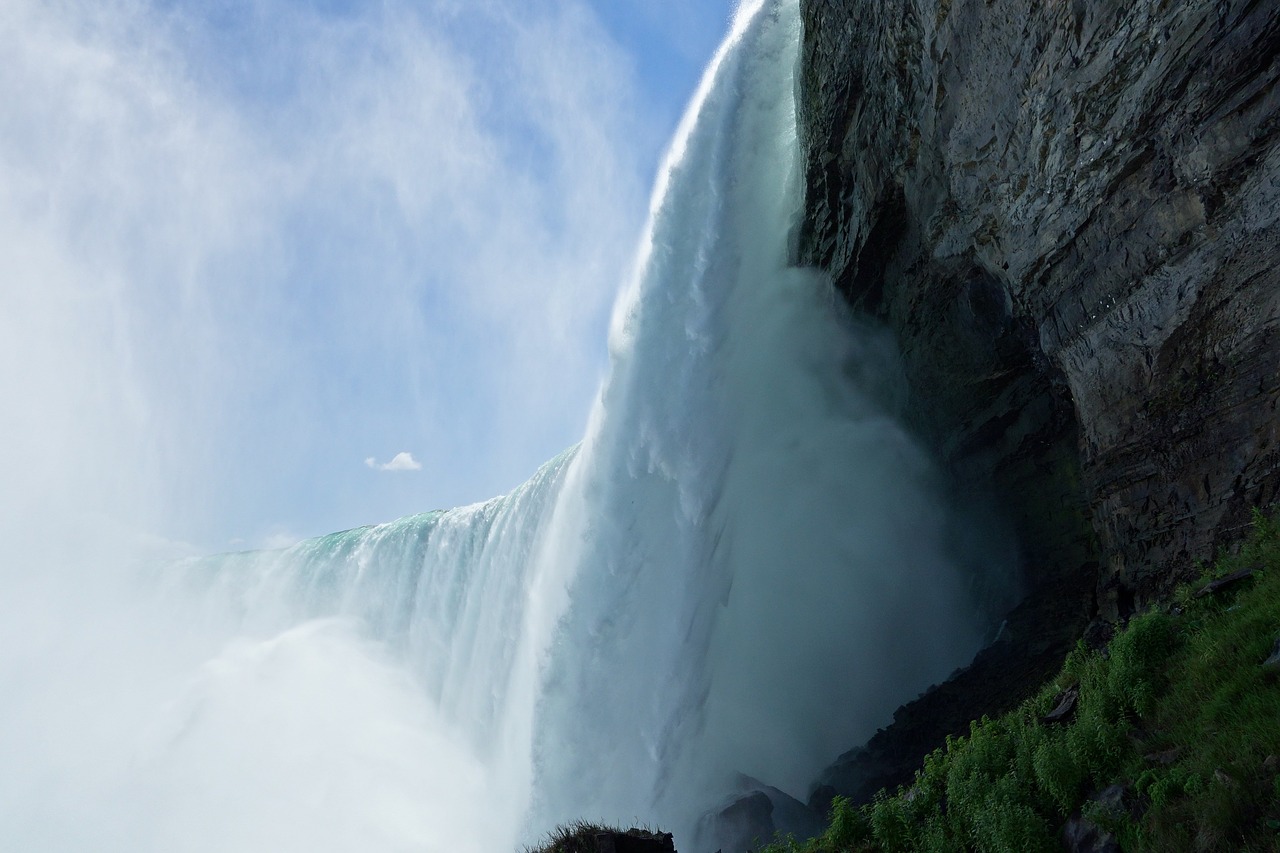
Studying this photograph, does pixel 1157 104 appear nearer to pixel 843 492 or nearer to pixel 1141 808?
pixel 1141 808

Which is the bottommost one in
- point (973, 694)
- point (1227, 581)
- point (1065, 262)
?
point (1227, 581)

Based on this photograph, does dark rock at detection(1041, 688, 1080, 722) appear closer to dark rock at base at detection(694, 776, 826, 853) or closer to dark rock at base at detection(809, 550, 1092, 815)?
dark rock at base at detection(809, 550, 1092, 815)

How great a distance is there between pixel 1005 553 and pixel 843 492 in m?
3.95

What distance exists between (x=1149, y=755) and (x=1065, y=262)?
7.39 metres

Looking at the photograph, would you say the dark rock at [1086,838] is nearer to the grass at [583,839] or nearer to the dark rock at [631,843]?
the dark rock at [631,843]

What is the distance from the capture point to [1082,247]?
33.6 ft

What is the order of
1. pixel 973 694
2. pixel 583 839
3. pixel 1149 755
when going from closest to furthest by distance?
pixel 1149 755 → pixel 583 839 → pixel 973 694

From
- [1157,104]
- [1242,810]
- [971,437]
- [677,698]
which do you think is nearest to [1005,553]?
[971,437]

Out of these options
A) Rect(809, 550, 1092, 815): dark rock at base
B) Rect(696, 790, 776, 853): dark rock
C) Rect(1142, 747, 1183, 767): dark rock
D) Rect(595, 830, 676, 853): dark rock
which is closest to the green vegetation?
Rect(1142, 747, 1183, 767): dark rock

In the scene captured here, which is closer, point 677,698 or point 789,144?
point 677,698

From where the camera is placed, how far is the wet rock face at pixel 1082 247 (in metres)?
7.83

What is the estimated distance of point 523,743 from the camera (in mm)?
20406

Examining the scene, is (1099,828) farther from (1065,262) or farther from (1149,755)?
(1065,262)

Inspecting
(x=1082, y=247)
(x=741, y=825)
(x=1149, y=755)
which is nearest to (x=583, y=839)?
(x=1149, y=755)
